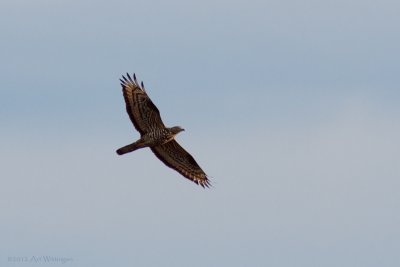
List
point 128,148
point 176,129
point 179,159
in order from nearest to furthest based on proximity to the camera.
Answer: point 128,148, point 176,129, point 179,159

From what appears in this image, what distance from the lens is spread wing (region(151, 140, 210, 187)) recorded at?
39.5 meters

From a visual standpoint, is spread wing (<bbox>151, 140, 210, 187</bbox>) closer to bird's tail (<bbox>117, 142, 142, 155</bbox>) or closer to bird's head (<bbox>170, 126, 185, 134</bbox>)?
bird's head (<bbox>170, 126, 185, 134</bbox>)

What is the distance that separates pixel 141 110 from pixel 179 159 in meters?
2.79

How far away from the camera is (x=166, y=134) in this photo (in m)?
38.5

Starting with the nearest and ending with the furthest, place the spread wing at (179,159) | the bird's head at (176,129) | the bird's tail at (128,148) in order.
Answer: the bird's tail at (128,148) < the bird's head at (176,129) < the spread wing at (179,159)

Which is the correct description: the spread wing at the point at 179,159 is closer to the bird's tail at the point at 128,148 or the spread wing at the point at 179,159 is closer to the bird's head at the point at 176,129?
the bird's head at the point at 176,129

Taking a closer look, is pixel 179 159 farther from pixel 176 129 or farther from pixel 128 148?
pixel 128 148

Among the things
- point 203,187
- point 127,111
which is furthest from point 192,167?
point 127,111

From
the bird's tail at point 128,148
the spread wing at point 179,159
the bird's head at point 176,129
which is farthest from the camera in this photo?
the spread wing at point 179,159

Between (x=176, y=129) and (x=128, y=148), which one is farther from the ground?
(x=176, y=129)

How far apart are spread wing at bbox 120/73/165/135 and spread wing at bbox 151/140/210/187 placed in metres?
1.32

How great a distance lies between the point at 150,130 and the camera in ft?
126

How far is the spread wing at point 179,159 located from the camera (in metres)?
39.5

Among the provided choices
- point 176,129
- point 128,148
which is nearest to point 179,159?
point 176,129
